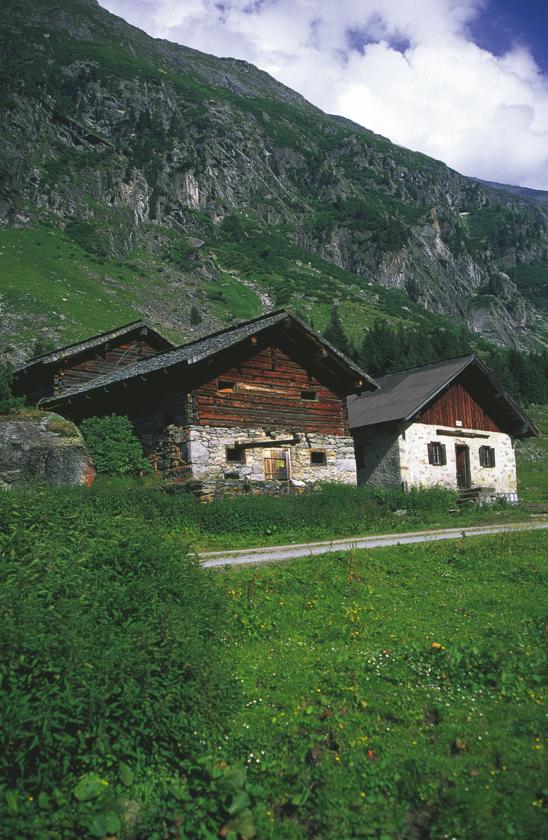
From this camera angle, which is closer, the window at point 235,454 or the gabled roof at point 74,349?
the window at point 235,454

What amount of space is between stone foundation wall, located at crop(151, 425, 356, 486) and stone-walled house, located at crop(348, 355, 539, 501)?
12.8ft

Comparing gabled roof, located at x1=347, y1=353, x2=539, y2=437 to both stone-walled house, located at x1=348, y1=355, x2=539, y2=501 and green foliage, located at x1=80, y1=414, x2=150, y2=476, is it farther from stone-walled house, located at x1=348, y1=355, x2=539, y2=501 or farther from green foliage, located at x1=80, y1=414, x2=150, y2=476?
green foliage, located at x1=80, y1=414, x2=150, y2=476

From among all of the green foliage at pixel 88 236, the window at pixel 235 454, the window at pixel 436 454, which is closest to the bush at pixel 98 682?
the window at pixel 235 454

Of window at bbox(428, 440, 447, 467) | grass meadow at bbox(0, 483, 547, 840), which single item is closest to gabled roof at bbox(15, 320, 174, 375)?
window at bbox(428, 440, 447, 467)

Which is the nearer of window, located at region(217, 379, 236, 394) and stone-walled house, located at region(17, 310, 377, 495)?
stone-walled house, located at region(17, 310, 377, 495)

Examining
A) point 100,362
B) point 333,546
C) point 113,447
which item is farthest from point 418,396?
point 333,546

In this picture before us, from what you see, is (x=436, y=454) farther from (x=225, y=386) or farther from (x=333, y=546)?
(x=333, y=546)

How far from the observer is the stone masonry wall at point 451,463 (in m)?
30.8

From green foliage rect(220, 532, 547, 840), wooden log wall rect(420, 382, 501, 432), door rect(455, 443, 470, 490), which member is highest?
wooden log wall rect(420, 382, 501, 432)

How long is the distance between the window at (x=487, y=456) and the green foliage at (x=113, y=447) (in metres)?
18.7

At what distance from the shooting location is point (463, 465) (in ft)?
109

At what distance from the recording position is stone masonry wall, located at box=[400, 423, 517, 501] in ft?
101

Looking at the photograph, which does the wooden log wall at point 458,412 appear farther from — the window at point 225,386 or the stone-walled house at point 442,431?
the window at point 225,386

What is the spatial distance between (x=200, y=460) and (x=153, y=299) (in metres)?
71.3
